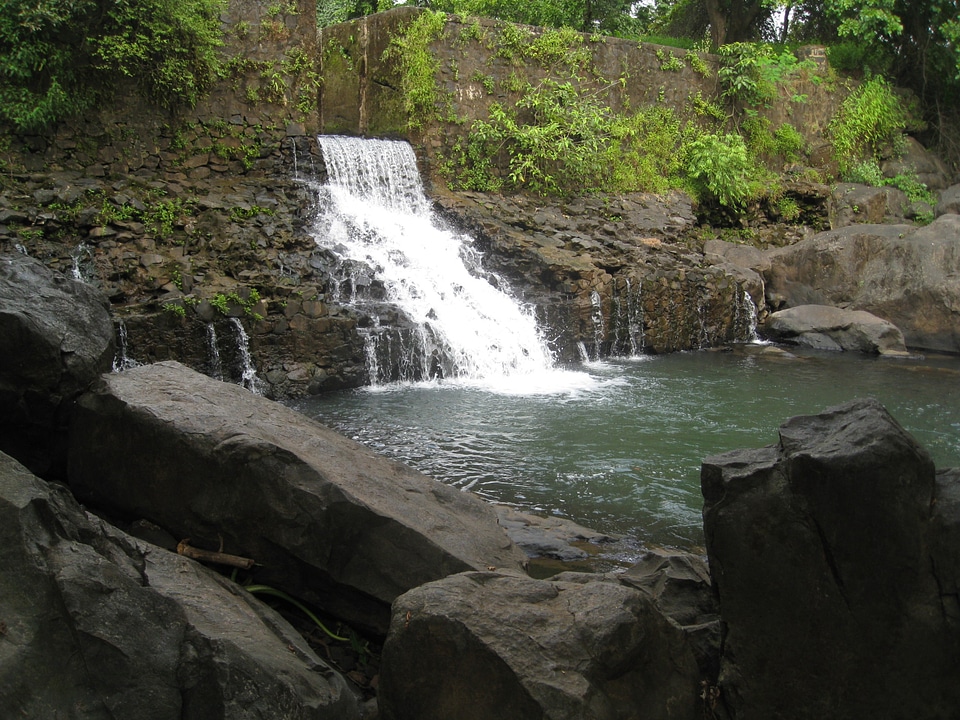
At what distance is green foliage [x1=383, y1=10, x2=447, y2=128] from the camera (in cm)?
1468

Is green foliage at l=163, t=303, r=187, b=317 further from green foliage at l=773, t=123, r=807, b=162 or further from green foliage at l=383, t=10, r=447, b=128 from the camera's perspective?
green foliage at l=773, t=123, r=807, b=162

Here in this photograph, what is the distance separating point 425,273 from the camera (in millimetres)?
11812

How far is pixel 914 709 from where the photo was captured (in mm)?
2982

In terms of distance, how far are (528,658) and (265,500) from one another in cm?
146

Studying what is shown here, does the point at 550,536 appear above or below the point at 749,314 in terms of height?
below

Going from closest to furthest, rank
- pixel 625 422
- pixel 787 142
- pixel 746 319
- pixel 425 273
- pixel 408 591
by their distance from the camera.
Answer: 1. pixel 408 591
2. pixel 625 422
3. pixel 425 273
4. pixel 746 319
5. pixel 787 142

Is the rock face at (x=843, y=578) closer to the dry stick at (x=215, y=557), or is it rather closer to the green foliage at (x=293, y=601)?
the green foliage at (x=293, y=601)

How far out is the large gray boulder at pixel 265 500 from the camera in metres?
3.66

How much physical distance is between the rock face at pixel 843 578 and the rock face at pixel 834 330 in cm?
1068

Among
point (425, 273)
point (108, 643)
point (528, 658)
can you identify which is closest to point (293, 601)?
point (108, 643)

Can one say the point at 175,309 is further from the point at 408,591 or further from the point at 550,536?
the point at 408,591

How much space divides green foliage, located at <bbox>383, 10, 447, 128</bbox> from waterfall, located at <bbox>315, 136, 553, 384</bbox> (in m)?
0.83

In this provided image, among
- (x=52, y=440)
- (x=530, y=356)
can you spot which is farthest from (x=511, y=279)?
(x=52, y=440)

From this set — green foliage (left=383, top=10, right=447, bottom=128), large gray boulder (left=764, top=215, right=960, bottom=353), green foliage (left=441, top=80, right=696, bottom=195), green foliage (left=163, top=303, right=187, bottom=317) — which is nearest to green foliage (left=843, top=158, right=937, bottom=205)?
large gray boulder (left=764, top=215, right=960, bottom=353)
